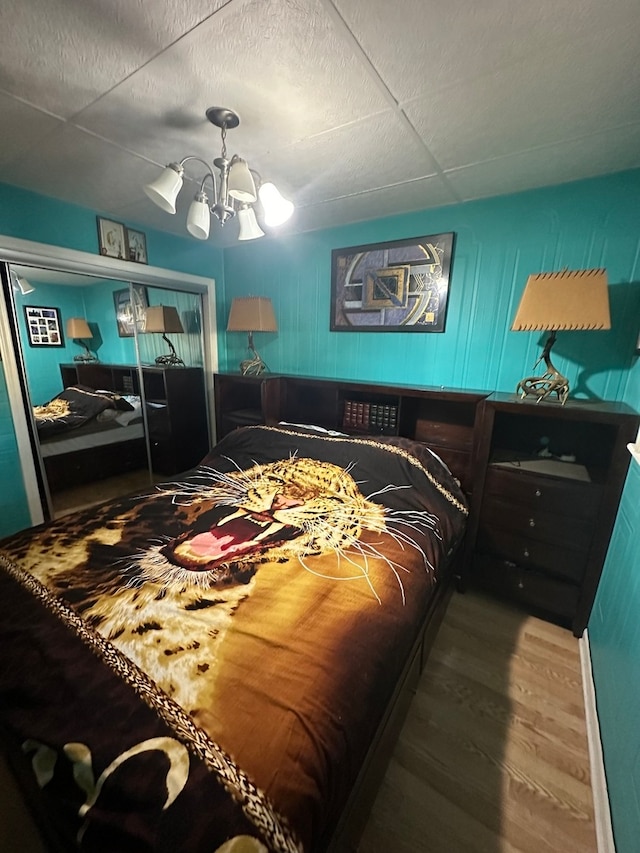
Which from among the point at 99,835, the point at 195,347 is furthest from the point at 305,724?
the point at 195,347

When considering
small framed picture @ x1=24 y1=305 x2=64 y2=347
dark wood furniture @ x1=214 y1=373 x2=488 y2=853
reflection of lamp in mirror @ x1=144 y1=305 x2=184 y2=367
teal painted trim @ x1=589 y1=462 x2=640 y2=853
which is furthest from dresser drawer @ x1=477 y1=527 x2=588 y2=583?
small framed picture @ x1=24 y1=305 x2=64 y2=347

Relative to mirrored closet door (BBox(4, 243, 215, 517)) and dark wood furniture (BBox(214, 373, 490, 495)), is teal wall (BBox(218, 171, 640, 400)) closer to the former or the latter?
dark wood furniture (BBox(214, 373, 490, 495))

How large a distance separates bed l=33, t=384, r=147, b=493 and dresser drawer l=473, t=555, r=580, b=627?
284cm

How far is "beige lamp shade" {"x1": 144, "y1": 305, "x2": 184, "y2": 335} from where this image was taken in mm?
2756

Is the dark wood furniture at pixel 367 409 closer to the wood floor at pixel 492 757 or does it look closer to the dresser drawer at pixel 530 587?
the dresser drawer at pixel 530 587

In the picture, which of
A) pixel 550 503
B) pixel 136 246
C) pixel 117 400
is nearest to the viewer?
pixel 550 503

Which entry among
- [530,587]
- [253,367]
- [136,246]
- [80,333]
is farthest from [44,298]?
[530,587]

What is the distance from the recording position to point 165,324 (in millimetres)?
2859

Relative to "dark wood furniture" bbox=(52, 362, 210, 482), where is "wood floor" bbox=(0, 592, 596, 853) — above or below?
below

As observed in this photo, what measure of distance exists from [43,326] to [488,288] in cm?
292

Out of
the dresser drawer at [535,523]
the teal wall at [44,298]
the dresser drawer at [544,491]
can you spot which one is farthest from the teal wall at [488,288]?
the teal wall at [44,298]

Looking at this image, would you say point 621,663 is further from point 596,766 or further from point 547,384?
point 547,384

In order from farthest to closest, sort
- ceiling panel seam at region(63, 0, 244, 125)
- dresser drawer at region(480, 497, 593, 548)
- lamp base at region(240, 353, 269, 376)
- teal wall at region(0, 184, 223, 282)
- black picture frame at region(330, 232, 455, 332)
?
1. lamp base at region(240, 353, 269, 376)
2. black picture frame at region(330, 232, 455, 332)
3. teal wall at region(0, 184, 223, 282)
4. dresser drawer at region(480, 497, 593, 548)
5. ceiling panel seam at region(63, 0, 244, 125)

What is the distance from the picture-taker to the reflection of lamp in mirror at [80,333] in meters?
2.34
